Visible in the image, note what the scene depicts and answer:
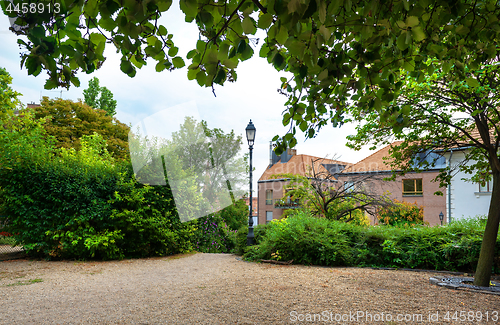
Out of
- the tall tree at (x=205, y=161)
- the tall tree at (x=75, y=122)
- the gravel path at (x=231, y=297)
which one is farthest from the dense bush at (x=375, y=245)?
the tall tree at (x=75, y=122)

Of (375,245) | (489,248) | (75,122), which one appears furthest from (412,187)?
(75,122)

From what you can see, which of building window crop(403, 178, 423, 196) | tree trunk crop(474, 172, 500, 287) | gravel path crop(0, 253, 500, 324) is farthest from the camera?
building window crop(403, 178, 423, 196)

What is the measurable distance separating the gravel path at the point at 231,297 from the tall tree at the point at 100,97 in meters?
19.9

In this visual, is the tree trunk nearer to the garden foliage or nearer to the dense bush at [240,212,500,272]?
the dense bush at [240,212,500,272]

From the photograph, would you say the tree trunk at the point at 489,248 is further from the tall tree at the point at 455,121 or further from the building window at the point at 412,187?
the building window at the point at 412,187

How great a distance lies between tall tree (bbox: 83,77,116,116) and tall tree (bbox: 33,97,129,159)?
259 cm

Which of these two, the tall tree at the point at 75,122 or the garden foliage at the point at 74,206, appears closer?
the garden foliage at the point at 74,206

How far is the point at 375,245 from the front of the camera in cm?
648

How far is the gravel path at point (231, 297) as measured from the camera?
10.1 feet

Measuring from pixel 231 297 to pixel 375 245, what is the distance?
13.4 feet

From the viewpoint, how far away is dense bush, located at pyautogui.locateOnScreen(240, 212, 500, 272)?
561cm

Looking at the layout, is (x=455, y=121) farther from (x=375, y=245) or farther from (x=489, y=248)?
(x=375, y=245)

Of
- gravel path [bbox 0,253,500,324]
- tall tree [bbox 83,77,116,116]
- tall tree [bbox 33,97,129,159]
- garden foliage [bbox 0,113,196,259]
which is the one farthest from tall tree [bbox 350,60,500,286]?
tall tree [bbox 83,77,116,116]

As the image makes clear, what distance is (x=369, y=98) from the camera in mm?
2330
